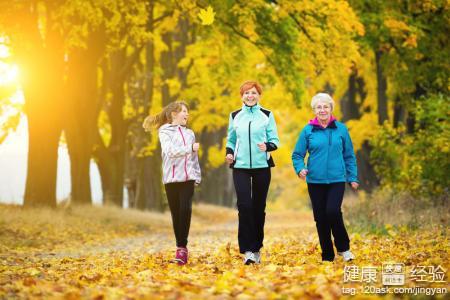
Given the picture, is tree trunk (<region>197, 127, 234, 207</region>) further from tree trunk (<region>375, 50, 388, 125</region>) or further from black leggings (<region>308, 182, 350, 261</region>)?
black leggings (<region>308, 182, 350, 261</region>)

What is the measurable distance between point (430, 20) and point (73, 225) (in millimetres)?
11286

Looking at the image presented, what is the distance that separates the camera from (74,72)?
21.5m

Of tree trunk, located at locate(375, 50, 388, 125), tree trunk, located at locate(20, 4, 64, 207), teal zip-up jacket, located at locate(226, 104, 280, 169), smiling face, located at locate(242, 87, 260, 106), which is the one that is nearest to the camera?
teal zip-up jacket, located at locate(226, 104, 280, 169)

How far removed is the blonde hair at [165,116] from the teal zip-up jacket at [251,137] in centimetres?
86

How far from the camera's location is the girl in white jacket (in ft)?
31.3

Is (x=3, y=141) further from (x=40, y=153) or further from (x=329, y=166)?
(x=329, y=166)

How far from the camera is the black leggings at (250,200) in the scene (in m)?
9.13

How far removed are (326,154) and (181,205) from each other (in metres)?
1.99

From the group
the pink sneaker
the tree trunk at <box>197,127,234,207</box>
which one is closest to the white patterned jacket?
the pink sneaker

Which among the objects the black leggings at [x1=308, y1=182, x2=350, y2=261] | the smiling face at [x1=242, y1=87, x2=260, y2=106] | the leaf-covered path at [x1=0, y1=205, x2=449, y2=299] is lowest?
the leaf-covered path at [x1=0, y1=205, x2=449, y2=299]

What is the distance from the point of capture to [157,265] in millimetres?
9594

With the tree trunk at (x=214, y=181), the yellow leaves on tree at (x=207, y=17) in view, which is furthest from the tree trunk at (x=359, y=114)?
the yellow leaves on tree at (x=207, y=17)

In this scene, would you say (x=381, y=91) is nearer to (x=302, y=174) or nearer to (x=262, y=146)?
(x=262, y=146)

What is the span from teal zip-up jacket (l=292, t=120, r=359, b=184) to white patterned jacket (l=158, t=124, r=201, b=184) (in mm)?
1379
